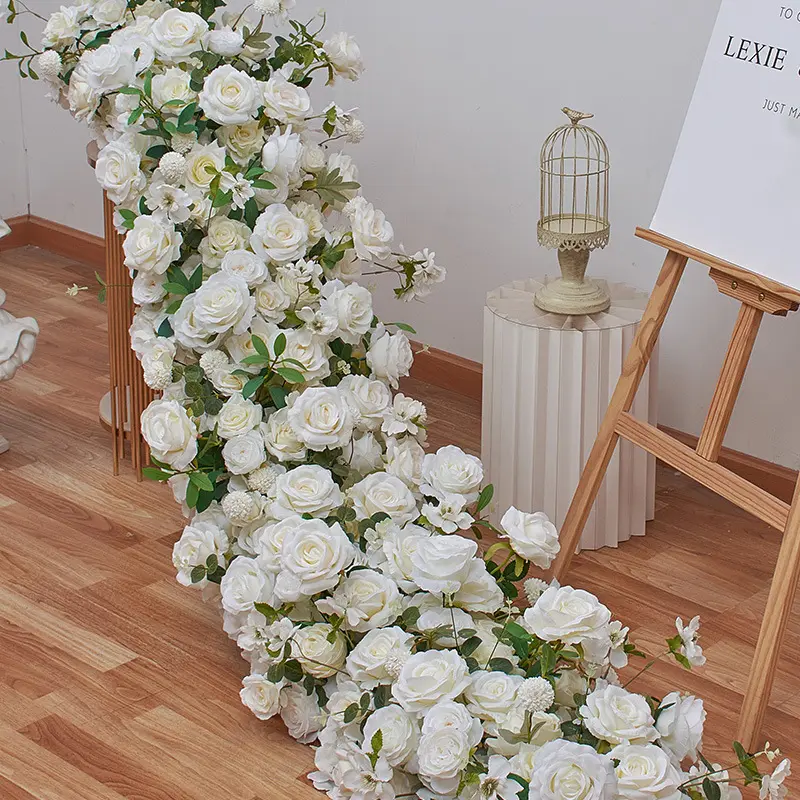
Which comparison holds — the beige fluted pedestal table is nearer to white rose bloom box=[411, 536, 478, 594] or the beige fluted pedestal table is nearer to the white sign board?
the white sign board

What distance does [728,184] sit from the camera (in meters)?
2.04

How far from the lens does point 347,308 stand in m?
2.15

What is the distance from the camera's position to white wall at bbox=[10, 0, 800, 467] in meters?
2.69

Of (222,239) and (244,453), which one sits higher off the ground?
(222,239)

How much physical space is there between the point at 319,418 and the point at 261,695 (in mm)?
424

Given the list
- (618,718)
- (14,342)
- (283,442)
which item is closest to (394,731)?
(618,718)

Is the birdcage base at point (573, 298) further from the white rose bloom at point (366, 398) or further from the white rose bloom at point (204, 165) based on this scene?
Answer: the white rose bloom at point (204, 165)

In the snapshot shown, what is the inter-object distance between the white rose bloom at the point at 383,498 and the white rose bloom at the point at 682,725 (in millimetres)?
516

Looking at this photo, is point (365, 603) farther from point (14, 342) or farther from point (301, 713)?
point (14, 342)

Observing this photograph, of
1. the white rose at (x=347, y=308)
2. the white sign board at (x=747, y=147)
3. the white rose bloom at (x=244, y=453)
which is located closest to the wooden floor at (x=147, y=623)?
the white rose bloom at (x=244, y=453)

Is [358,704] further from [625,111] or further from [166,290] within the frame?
[625,111]

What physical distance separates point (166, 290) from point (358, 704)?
77 cm

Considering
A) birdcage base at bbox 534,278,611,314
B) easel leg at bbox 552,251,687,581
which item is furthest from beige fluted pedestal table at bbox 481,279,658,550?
easel leg at bbox 552,251,687,581

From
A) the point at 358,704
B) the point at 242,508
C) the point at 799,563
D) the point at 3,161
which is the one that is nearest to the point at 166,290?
the point at 242,508
